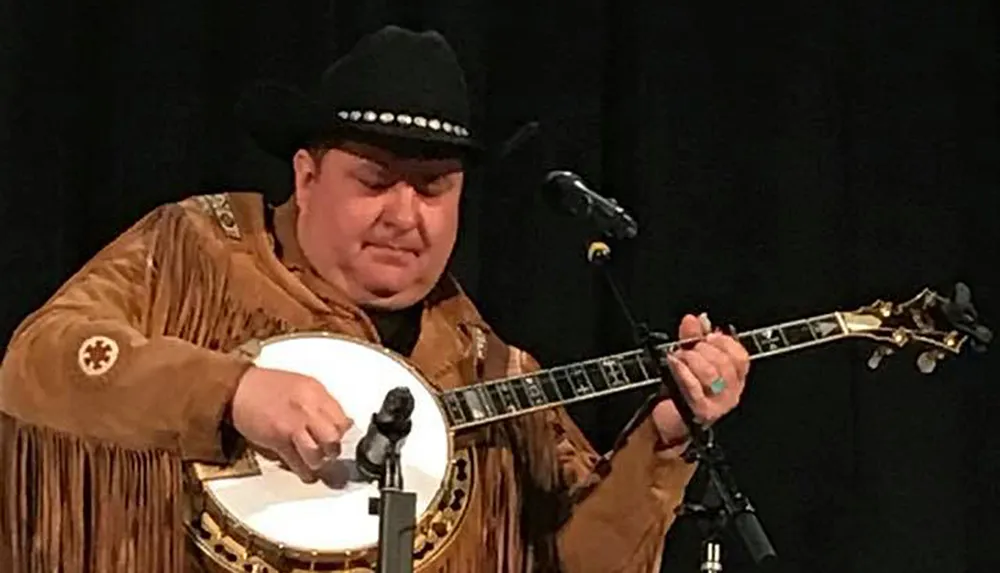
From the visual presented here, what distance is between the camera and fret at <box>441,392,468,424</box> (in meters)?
1.76

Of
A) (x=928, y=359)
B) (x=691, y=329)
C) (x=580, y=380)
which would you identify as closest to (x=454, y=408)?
(x=580, y=380)

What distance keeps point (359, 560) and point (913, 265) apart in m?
0.99

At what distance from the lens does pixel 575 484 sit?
6.19 ft

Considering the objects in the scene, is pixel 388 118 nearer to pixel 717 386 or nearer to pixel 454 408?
pixel 454 408

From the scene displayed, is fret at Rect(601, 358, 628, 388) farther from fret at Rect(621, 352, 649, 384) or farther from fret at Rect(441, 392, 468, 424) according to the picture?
Result: fret at Rect(441, 392, 468, 424)

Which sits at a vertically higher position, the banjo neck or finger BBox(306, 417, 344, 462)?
the banjo neck

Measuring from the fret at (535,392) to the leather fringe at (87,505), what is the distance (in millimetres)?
327

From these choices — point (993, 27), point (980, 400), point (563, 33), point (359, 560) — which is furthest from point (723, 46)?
point (359, 560)

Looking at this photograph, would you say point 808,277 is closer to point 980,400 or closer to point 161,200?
point 980,400

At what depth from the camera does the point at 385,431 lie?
1440 mm

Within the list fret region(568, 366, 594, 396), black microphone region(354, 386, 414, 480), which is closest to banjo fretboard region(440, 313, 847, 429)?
fret region(568, 366, 594, 396)

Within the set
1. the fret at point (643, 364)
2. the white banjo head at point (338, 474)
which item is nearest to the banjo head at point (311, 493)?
the white banjo head at point (338, 474)

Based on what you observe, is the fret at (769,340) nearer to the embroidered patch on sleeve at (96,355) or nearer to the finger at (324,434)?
the finger at (324,434)

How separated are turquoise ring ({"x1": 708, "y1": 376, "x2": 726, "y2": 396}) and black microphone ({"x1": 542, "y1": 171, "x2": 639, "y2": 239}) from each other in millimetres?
184
